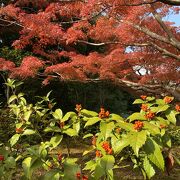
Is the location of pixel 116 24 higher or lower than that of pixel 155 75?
higher

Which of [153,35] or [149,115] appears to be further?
[153,35]

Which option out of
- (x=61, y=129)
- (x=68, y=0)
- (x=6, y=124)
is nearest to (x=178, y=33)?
(x=68, y=0)

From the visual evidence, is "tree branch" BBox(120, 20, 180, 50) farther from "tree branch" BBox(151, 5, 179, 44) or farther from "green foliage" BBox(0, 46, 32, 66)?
"green foliage" BBox(0, 46, 32, 66)

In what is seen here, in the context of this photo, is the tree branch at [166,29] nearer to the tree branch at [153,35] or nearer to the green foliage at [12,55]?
the tree branch at [153,35]

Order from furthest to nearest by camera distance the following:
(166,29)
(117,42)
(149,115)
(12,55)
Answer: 1. (12,55)
2. (117,42)
3. (166,29)
4. (149,115)

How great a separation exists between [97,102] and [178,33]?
612cm

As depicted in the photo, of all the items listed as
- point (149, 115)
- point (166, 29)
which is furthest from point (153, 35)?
point (149, 115)

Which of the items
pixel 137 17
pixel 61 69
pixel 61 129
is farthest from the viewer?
pixel 61 69

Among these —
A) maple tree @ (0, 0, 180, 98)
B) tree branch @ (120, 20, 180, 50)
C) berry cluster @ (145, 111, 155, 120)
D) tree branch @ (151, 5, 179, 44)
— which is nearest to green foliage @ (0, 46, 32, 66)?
maple tree @ (0, 0, 180, 98)

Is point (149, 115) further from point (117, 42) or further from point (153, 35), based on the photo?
point (117, 42)

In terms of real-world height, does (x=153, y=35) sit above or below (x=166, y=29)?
below

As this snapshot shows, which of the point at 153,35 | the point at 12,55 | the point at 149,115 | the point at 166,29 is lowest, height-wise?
the point at 12,55

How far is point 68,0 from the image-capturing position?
27.9 ft

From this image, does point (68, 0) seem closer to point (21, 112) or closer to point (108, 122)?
point (21, 112)
